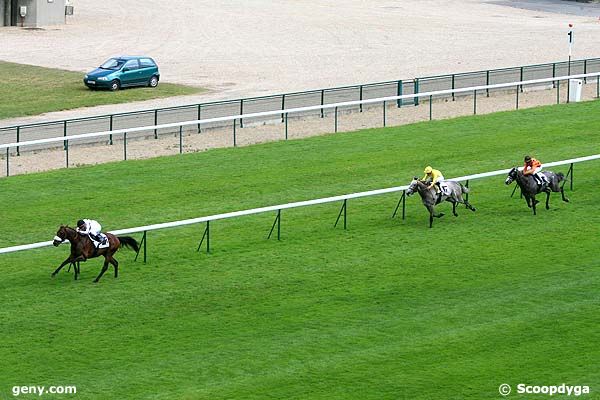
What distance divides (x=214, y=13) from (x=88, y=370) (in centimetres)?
5008

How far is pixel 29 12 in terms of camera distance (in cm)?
6047

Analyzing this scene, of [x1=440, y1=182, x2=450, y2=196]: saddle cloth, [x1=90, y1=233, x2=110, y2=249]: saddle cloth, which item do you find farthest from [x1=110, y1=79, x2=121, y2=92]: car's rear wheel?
[x1=90, y1=233, x2=110, y2=249]: saddle cloth

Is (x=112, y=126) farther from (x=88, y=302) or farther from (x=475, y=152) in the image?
(x=88, y=302)

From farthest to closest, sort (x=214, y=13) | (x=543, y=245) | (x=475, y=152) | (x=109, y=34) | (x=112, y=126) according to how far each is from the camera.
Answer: (x=214, y=13)
(x=109, y=34)
(x=112, y=126)
(x=475, y=152)
(x=543, y=245)

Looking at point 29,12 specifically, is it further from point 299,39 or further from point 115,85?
point 115,85

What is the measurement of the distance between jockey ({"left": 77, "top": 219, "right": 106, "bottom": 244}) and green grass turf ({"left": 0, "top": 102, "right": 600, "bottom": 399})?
27.2 inches

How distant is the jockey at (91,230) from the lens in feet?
69.6

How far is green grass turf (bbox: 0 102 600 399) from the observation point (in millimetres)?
17594

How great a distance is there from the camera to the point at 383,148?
32.0 metres

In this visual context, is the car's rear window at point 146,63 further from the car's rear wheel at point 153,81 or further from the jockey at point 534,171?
the jockey at point 534,171

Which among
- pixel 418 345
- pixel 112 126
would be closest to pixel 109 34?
pixel 112 126

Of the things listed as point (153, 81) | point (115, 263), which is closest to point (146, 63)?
point (153, 81)

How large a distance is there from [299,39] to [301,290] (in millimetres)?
37868

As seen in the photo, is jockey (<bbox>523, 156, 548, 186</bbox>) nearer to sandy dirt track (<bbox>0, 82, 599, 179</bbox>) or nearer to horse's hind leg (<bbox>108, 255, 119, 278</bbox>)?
horse's hind leg (<bbox>108, 255, 119, 278</bbox>)
